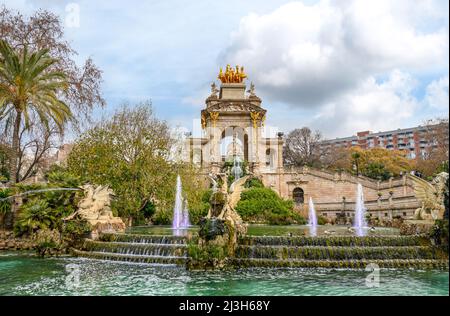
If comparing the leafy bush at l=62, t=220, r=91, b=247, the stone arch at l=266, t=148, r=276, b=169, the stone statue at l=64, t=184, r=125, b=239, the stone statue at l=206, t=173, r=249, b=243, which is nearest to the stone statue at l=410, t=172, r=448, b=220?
the stone statue at l=206, t=173, r=249, b=243

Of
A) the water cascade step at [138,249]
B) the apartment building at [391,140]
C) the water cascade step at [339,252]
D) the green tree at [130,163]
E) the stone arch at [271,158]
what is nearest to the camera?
the water cascade step at [339,252]

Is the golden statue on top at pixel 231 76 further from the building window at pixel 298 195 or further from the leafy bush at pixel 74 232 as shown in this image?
the leafy bush at pixel 74 232

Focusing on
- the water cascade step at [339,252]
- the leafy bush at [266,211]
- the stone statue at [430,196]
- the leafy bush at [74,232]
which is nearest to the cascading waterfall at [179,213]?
the leafy bush at [266,211]

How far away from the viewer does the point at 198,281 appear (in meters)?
10.3

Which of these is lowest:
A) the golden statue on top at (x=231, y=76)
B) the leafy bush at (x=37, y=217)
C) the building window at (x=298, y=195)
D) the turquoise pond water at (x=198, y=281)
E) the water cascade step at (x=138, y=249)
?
the turquoise pond water at (x=198, y=281)

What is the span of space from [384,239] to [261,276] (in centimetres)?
505

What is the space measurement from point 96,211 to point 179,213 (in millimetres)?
8330

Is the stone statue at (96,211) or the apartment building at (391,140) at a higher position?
the apartment building at (391,140)

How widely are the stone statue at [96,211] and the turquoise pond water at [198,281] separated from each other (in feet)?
12.5

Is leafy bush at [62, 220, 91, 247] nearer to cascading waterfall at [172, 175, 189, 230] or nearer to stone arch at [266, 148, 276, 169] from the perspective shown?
cascading waterfall at [172, 175, 189, 230]

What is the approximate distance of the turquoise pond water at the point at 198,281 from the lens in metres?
9.02

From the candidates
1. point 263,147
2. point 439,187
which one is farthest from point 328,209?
point 439,187

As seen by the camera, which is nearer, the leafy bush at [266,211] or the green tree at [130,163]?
the green tree at [130,163]

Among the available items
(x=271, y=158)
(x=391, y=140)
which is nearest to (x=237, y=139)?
(x=271, y=158)
